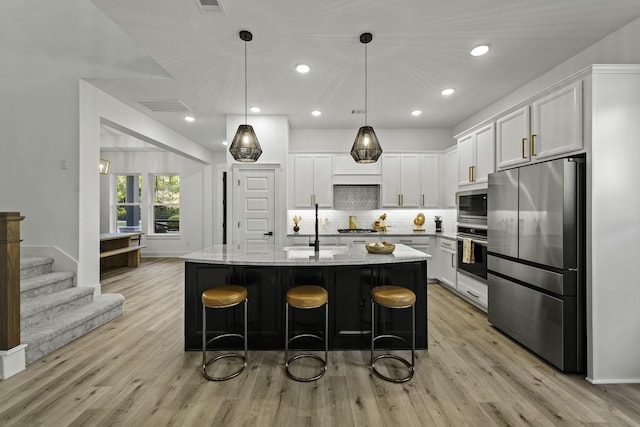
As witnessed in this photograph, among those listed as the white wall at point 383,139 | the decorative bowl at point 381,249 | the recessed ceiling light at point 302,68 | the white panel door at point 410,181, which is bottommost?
the decorative bowl at point 381,249

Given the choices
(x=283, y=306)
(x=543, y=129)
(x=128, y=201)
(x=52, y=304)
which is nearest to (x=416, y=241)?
(x=543, y=129)

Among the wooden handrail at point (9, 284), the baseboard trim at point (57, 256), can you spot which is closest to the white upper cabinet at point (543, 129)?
the wooden handrail at point (9, 284)

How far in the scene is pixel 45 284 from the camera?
339 cm

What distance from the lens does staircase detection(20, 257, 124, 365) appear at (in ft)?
9.37

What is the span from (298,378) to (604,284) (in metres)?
2.55

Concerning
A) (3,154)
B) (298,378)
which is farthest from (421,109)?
(3,154)

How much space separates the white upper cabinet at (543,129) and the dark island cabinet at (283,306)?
1755mm

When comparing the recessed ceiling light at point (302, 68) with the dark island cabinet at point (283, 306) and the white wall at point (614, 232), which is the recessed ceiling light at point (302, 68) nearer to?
the dark island cabinet at point (283, 306)

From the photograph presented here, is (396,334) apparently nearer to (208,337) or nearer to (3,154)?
(208,337)

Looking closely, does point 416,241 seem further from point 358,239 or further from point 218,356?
point 218,356

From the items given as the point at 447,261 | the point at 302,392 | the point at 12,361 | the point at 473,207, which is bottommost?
the point at 302,392

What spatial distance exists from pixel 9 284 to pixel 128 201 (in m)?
6.70

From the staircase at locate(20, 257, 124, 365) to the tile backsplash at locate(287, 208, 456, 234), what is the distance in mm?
3220

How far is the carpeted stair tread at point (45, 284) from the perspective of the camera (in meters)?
3.25
